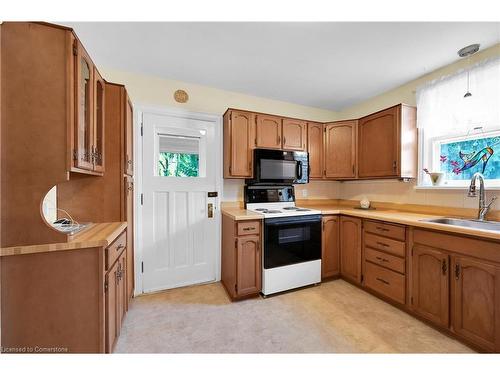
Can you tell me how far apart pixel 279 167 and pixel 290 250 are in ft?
3.17

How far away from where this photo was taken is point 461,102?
195 cm

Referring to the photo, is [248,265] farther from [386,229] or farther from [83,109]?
[83,109]

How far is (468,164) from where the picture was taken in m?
2.02

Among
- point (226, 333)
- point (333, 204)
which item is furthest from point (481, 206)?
point (226, 333)

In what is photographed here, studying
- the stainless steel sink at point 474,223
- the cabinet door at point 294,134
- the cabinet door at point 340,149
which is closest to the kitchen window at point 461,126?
the stainless steel sink at point 474,223

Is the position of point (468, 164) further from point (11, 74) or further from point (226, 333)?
point (11, 74)

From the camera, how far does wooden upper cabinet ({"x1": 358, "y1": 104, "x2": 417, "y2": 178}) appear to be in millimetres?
2217

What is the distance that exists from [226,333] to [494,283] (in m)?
1.85

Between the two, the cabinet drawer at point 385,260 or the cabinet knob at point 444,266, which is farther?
the cabinet drawer at point 385,260

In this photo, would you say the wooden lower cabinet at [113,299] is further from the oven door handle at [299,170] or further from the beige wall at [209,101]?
the oven door handle at [299,170]

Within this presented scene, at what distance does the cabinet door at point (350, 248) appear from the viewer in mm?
2307

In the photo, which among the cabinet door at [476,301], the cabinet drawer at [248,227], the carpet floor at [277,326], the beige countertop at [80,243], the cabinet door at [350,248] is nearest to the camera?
the beige countertop at [80,243]

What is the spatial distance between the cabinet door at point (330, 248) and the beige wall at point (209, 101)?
71 cm

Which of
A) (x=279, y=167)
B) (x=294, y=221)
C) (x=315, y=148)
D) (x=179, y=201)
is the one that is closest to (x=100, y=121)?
(x=179, y=201)
